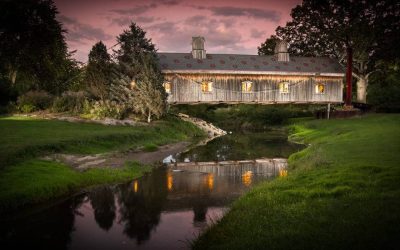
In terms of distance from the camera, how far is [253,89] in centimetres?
4288

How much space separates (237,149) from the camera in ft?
97.3

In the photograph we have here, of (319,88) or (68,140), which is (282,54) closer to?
(319,88)

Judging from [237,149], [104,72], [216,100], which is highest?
[104,72]

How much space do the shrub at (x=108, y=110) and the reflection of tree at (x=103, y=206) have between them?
63.6 ft

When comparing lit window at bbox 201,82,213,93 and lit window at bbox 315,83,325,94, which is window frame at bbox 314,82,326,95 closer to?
lit window at bbox 315,83,325,94

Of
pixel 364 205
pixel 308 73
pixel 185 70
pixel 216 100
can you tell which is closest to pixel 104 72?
pixel 185 70

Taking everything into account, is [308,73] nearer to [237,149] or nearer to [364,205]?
[237,149]

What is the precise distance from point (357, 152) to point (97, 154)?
13896mm

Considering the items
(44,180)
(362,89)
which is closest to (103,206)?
(44,180)

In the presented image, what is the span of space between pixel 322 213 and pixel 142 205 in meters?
6.79

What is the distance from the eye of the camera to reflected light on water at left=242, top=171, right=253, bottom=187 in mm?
16781

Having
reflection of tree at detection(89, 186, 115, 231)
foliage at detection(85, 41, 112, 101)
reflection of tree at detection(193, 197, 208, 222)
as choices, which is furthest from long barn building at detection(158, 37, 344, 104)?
→ reflection of tree at detection(193, 197, 208, 222)

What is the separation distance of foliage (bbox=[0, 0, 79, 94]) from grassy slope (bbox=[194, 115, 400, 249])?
10.3 m

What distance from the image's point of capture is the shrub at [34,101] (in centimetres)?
3847
